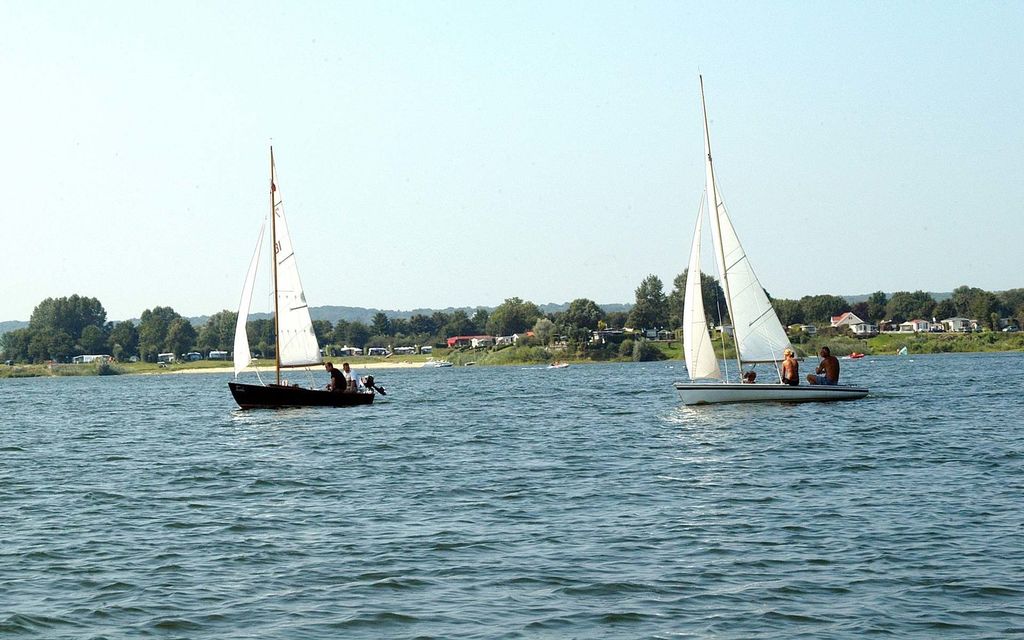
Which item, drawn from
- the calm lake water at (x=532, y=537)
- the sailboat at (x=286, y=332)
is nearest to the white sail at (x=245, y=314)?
the sailboat at (x=286, y=332)

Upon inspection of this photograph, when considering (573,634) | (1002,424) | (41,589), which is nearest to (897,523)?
(573,634)

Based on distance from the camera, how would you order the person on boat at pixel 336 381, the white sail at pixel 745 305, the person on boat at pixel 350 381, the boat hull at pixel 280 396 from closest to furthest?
1. the white sail at pixel 745 305
2. the boat hull at pixel 280 396
3. the person on boat at pixel 336 381
4. the person on boat at pixel 350 381

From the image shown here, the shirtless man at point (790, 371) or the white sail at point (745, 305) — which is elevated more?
the white sail at point (745, 305)

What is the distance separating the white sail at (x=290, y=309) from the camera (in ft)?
196

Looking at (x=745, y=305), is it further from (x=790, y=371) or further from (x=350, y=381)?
(x=350, y=381)

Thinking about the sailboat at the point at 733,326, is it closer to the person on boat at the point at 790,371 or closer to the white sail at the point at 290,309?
the person on boat at the point at 790,371

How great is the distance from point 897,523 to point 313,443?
2405cm

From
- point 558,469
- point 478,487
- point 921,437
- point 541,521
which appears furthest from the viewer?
point 921,437

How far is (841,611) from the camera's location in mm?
14602

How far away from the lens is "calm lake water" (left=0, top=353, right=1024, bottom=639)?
48.3ft

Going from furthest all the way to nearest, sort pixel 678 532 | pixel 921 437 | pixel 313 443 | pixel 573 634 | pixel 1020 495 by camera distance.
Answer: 1. pixel 313 443
2. pixel 921 437
3. pixel 1020 495
4. pixel 678 532
5. pixel 573 634

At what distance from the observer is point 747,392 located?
49.1m

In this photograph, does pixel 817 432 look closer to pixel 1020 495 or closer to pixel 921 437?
pixel 921 437

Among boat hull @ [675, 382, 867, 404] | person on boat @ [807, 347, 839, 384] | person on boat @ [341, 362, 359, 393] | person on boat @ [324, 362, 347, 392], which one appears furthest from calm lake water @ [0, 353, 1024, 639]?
person on boat @ [341, 362, 359, 393]
